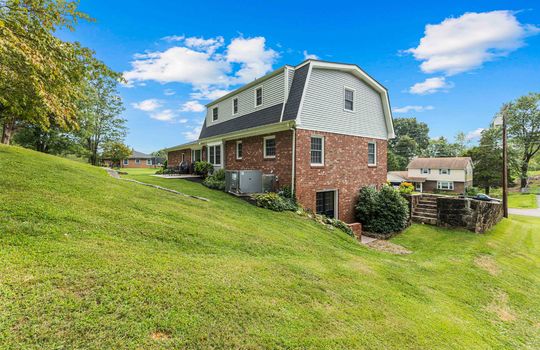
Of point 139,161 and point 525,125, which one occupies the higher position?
point 525,125

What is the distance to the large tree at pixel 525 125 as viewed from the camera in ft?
123

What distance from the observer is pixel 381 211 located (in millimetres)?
12383

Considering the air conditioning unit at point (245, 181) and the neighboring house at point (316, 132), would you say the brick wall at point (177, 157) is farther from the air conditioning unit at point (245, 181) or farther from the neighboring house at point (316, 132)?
the air conditioning unit at point (245, 181)

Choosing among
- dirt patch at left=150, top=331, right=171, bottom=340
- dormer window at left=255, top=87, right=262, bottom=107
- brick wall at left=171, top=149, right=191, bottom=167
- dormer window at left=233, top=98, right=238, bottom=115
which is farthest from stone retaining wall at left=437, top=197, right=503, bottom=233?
Answer: brick wall at left=171, top=149, right=191, bottom=167

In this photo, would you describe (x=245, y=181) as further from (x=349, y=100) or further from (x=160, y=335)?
(x=160, y=335)

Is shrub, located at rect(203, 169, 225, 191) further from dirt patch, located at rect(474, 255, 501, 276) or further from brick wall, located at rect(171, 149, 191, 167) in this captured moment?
dirt patch, located at rect(474, 255, 501, 276)

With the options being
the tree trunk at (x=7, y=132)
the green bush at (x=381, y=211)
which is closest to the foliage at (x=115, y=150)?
the tree trunk at (x=7, y=132)

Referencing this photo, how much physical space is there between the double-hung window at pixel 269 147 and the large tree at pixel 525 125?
44813 mm

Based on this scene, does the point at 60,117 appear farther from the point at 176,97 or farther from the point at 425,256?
the point at 176,97

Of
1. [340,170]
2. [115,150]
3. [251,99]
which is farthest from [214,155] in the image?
[115,150]

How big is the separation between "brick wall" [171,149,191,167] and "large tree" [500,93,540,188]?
4690 cm

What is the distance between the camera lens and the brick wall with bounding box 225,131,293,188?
10.8 m

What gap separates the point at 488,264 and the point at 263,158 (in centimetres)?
959

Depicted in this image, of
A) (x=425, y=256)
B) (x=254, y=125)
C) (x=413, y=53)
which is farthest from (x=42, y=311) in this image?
(x=413, y=53)
